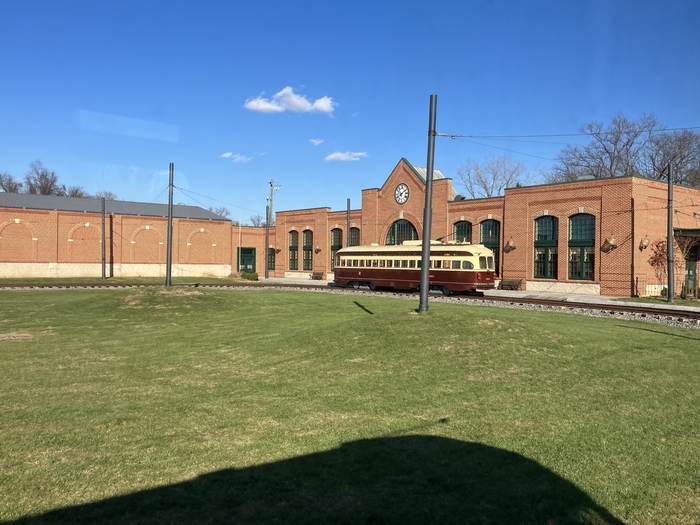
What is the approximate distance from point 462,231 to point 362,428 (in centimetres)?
3735

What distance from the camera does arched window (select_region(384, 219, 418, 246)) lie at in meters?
46.6

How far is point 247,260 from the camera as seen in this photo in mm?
66375

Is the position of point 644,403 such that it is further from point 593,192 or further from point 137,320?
point 593,192

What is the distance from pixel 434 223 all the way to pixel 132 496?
1612 inches

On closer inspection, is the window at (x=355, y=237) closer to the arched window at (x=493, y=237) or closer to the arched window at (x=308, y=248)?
the arched window at (x=308, y=248)

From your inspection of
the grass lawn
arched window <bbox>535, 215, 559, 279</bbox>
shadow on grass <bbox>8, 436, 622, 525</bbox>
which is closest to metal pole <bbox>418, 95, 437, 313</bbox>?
the grass lawn

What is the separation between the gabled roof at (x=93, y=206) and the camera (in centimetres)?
5246

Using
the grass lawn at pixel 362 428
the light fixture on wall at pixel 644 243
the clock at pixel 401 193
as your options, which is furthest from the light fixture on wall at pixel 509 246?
the grass lawn at pixel 362 428

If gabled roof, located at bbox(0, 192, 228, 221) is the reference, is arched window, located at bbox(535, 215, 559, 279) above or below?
below

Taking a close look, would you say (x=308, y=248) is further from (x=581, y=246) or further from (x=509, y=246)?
(x=581, y=246)

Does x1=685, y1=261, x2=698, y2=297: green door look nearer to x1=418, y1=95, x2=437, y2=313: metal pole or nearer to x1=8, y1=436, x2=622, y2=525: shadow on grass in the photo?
x1=418, y1=95, x2=437, y2=313: metal pole

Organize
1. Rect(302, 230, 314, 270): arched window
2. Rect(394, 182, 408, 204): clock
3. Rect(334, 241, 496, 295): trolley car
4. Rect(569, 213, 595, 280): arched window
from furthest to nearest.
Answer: Rect(302, 230, 314, 270): arched window → Rect(394, 182, 408, 204): clock → Rect(569, 213, 595, 280): arched window → Rect(334, 241, 496, 295): trolley car

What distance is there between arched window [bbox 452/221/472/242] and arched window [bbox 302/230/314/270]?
1849 centimetres

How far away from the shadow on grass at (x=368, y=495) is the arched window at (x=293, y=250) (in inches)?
2147
